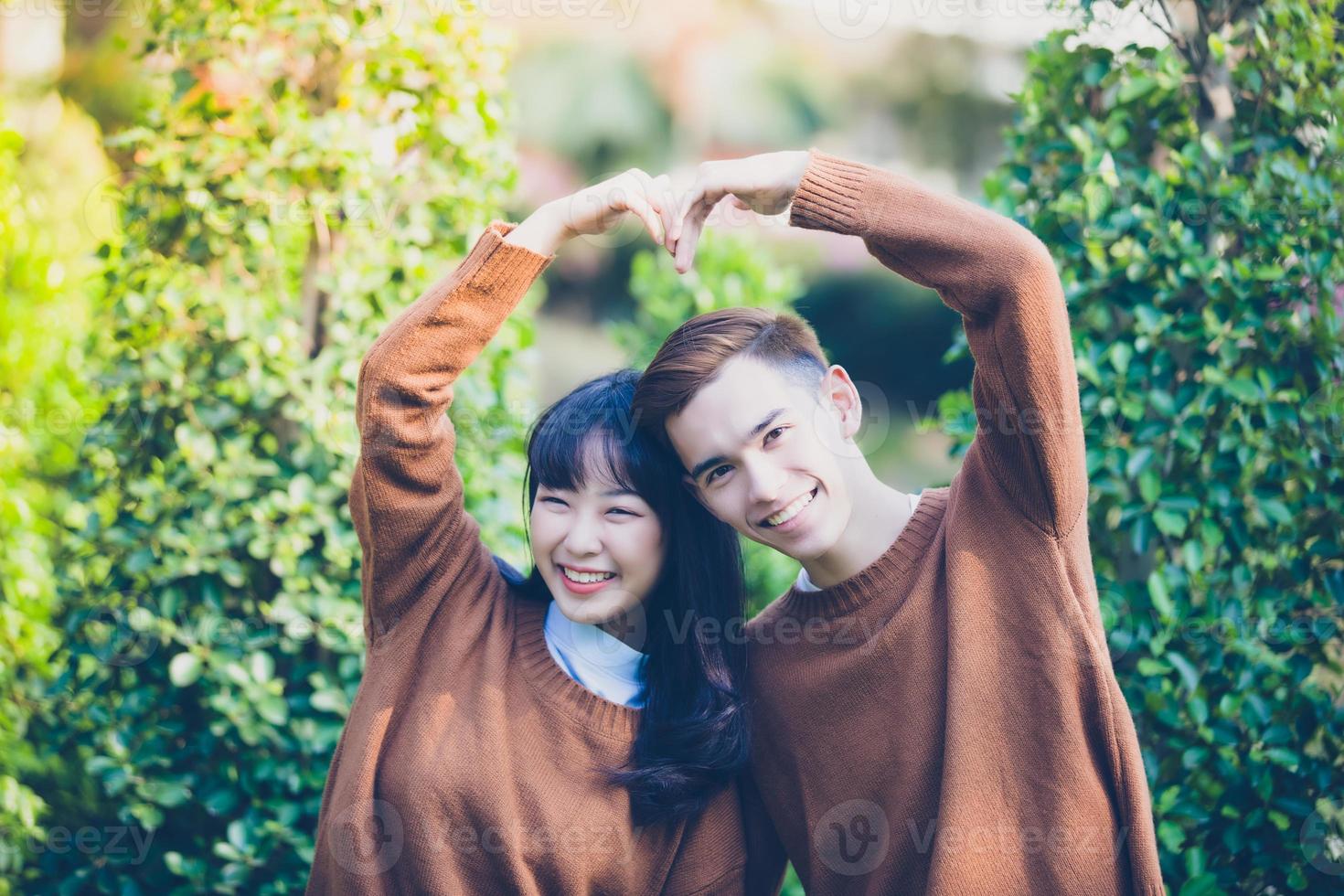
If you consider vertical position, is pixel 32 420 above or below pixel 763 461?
below

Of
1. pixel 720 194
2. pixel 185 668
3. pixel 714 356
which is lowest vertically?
pixel 185 668

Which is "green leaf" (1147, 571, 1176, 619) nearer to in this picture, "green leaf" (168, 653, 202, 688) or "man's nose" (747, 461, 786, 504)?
"man's nose" (747, 461, 786, 504)

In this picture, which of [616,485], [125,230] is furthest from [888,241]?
[125,230]

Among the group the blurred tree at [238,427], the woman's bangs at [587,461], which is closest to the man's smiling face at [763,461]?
the woman's bangs at [587,461]

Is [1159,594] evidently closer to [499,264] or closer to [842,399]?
[842,399]

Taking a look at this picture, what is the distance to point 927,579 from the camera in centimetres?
175

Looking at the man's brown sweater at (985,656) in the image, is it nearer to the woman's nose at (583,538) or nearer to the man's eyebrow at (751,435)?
the man's eyebrow at (751,435)

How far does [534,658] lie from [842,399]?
0.69 metres

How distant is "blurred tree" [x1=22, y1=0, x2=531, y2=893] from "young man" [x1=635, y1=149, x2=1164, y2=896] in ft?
2.73

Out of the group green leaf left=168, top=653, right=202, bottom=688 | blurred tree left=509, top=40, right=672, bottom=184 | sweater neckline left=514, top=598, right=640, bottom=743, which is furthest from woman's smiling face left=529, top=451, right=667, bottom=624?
blurred tree left=509, top=40, right=672, bottom=184

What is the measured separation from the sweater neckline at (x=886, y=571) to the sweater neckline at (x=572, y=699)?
37 centimetres

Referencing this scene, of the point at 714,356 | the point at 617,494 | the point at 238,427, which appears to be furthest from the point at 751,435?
the point at 238,427

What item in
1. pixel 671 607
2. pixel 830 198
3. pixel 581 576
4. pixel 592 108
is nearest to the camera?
pixel 830 198

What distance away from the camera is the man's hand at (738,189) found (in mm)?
1675
